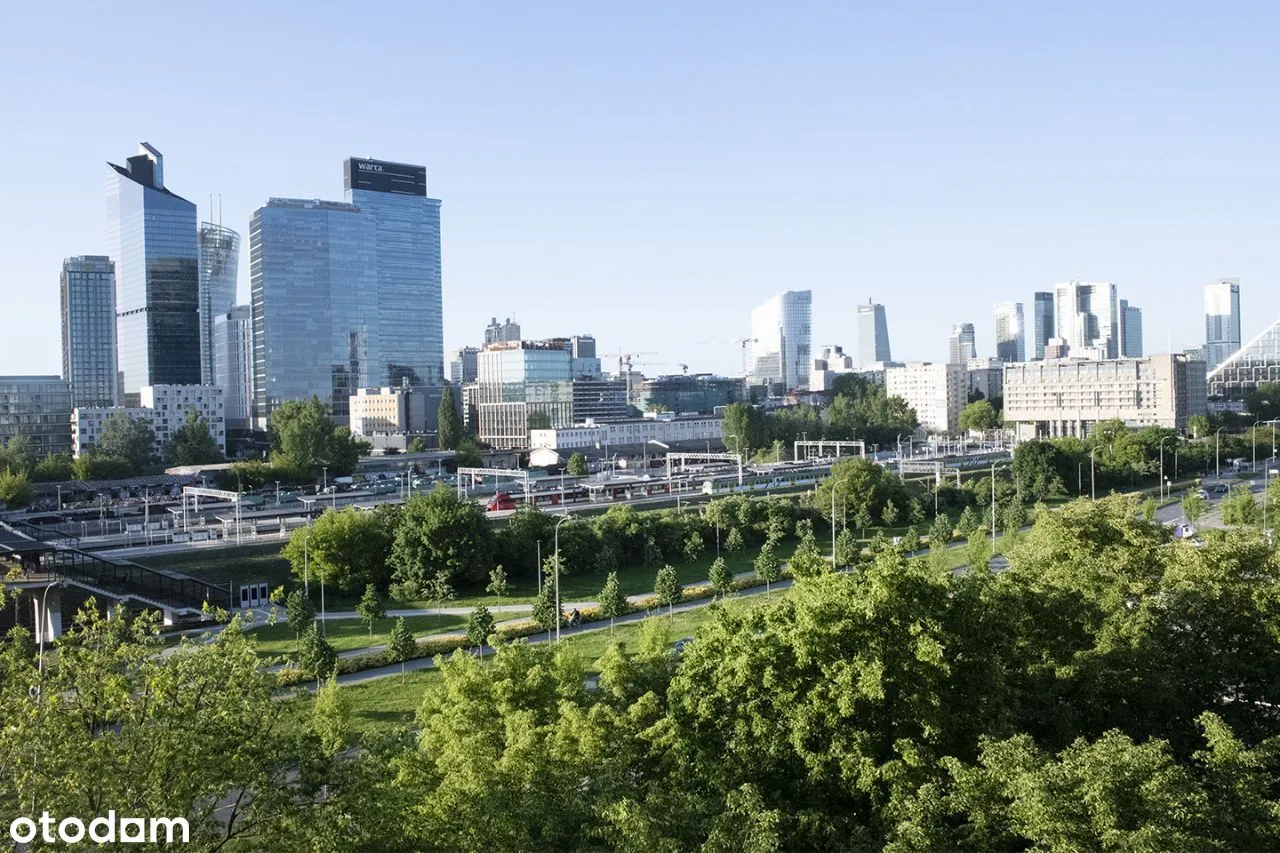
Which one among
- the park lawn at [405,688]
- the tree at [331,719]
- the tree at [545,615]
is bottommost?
the park lawn at [405,688]

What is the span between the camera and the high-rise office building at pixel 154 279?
132m

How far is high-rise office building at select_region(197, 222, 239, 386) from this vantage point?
167500 millimetres

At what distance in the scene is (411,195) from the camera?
14988 cm

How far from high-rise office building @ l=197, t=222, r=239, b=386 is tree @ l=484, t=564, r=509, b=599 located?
137001 mm

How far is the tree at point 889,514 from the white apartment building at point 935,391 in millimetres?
94803

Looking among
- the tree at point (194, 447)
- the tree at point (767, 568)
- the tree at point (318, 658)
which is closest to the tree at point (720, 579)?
the tree at point (767, 568)

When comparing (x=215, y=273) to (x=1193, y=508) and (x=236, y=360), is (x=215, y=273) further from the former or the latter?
(x=1193, y=508)

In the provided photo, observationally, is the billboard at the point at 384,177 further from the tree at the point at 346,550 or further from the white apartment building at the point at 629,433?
the tree at the point at 346,550

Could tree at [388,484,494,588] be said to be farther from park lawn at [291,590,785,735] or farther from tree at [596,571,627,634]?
park lawn at [291,590,785,735]

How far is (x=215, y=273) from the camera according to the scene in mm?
171625

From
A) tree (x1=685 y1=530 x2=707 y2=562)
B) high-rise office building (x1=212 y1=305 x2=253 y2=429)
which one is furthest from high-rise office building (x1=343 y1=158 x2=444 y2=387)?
tree (x1=685 y1=530 x2=707 y2=562)

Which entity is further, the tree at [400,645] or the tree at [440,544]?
the tree at [440,544]

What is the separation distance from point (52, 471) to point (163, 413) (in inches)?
1206

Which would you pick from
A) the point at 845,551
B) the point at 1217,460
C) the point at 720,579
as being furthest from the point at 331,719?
the point at 1217,460
